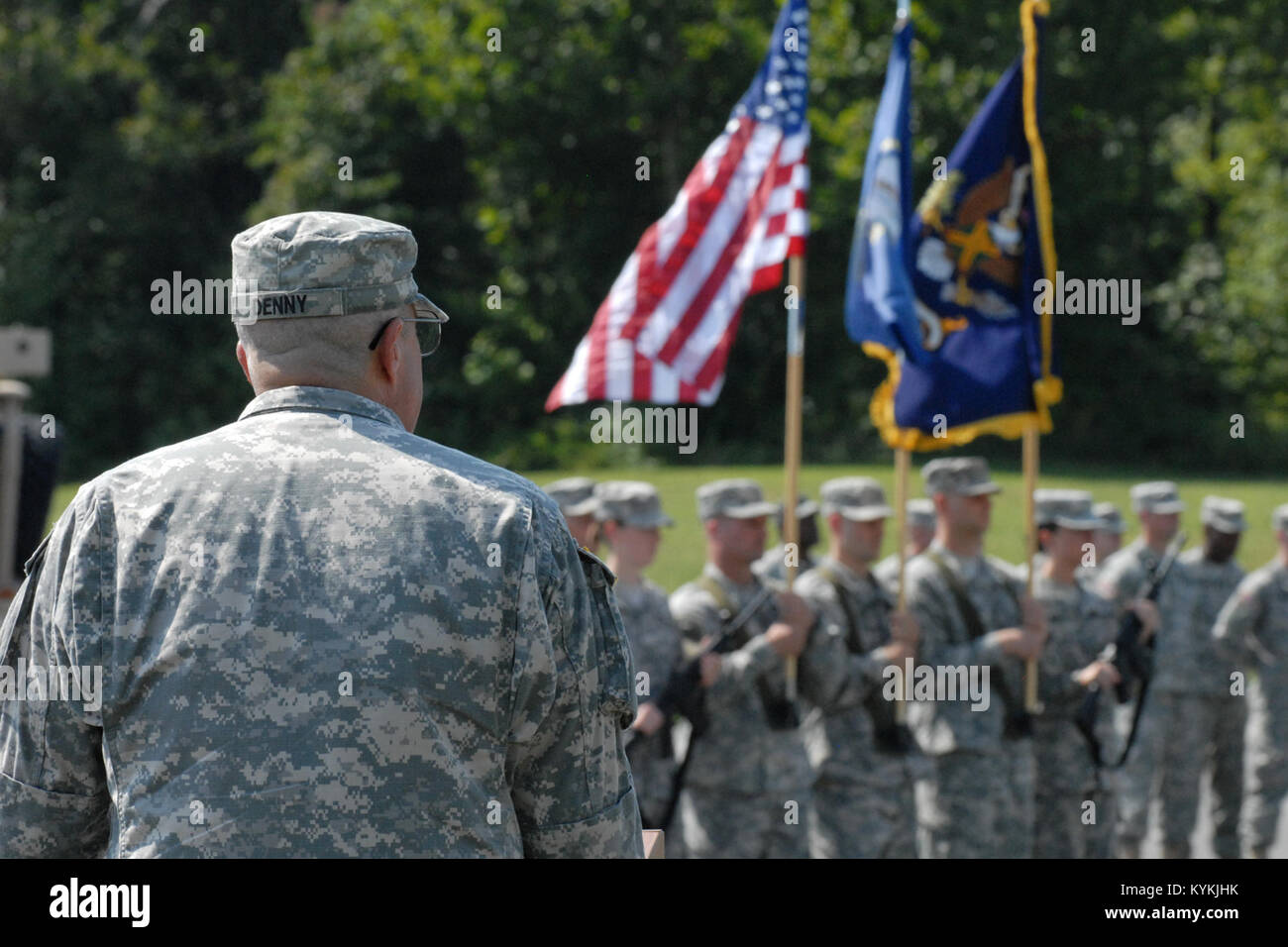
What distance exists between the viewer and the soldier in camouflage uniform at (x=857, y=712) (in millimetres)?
6910

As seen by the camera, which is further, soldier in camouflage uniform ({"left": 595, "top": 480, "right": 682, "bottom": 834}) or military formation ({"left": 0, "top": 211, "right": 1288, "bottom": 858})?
soldier in camouflage uniform ({"left": 595, "top": 480, "right": 682, "bottom": 834})

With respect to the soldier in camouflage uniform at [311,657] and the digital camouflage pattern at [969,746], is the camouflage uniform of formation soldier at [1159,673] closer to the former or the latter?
the digital camouflage pattern at [969,746]

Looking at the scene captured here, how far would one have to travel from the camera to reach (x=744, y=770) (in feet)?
21.8

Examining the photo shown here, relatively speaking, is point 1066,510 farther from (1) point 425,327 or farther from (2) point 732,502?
(1) point 425,327

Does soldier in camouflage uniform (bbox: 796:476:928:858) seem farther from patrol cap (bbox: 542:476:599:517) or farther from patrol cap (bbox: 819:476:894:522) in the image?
patrol cap (bbox: 542:476:599:517)

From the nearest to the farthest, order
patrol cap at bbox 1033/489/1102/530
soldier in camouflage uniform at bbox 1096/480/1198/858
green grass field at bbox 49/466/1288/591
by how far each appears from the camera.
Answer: patrol cap at bbox 1033/489/1102/530, soldier in camouflage uniform at bbox 1096/480/1198/858, green grass field at bbox 49/466/1288/591

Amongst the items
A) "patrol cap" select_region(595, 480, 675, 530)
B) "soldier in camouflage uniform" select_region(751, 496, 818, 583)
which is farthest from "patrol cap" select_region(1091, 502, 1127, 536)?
"patrol cap" select_region(595, 480, 675, 530)

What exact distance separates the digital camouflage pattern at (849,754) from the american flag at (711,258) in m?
1.14

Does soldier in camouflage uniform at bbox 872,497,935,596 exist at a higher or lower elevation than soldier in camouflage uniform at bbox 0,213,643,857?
lower

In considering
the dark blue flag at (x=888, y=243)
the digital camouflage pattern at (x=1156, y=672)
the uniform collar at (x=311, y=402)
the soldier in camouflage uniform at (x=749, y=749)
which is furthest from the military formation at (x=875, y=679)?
the uniform collar at (x=311, y=402)

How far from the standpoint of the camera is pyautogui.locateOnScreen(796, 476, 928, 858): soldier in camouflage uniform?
691 centimetres

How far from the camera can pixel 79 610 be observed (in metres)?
2.17

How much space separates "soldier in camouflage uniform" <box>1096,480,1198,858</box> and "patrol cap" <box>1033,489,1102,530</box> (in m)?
0.88
